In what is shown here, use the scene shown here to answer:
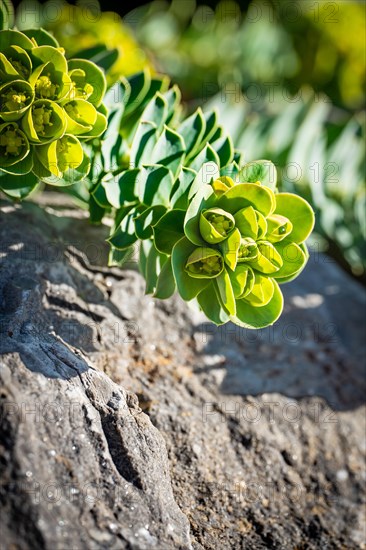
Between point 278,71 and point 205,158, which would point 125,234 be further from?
point 278,71

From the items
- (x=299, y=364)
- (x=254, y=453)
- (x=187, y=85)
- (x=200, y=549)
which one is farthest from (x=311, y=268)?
(x=200, y=549)

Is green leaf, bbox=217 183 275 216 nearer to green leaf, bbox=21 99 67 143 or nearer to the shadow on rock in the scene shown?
green leaf, bbox=21 99 67 143

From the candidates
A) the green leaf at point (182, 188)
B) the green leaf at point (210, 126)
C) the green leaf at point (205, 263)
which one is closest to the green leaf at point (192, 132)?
the green leaf at point (210, 126)

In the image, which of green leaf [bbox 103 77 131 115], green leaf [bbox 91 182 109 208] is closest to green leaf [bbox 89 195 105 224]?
green leaf [bbox 91 182 109 208]

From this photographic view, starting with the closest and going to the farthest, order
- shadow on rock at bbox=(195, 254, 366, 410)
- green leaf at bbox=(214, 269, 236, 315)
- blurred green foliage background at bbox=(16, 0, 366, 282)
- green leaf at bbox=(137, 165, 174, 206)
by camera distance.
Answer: green leaf at bbox=(214, 269, 236, 315) < green leaf at bbox=(137, 165, 174, 206) < shadow on rock at bbox=(195, 254, 366, 410) < blurred green foliage background at bbox=(16, 0, 366, 282)

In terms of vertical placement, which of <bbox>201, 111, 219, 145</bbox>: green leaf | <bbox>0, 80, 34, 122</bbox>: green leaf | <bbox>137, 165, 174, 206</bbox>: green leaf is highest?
<bbox>0, 80, 34, 122</bbox>: green leaf

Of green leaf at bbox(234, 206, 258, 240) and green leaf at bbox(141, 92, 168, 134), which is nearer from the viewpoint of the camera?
A: green leaf at bbox(234, 206, 258, 240)

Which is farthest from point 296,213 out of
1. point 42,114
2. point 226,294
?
point 42,114
